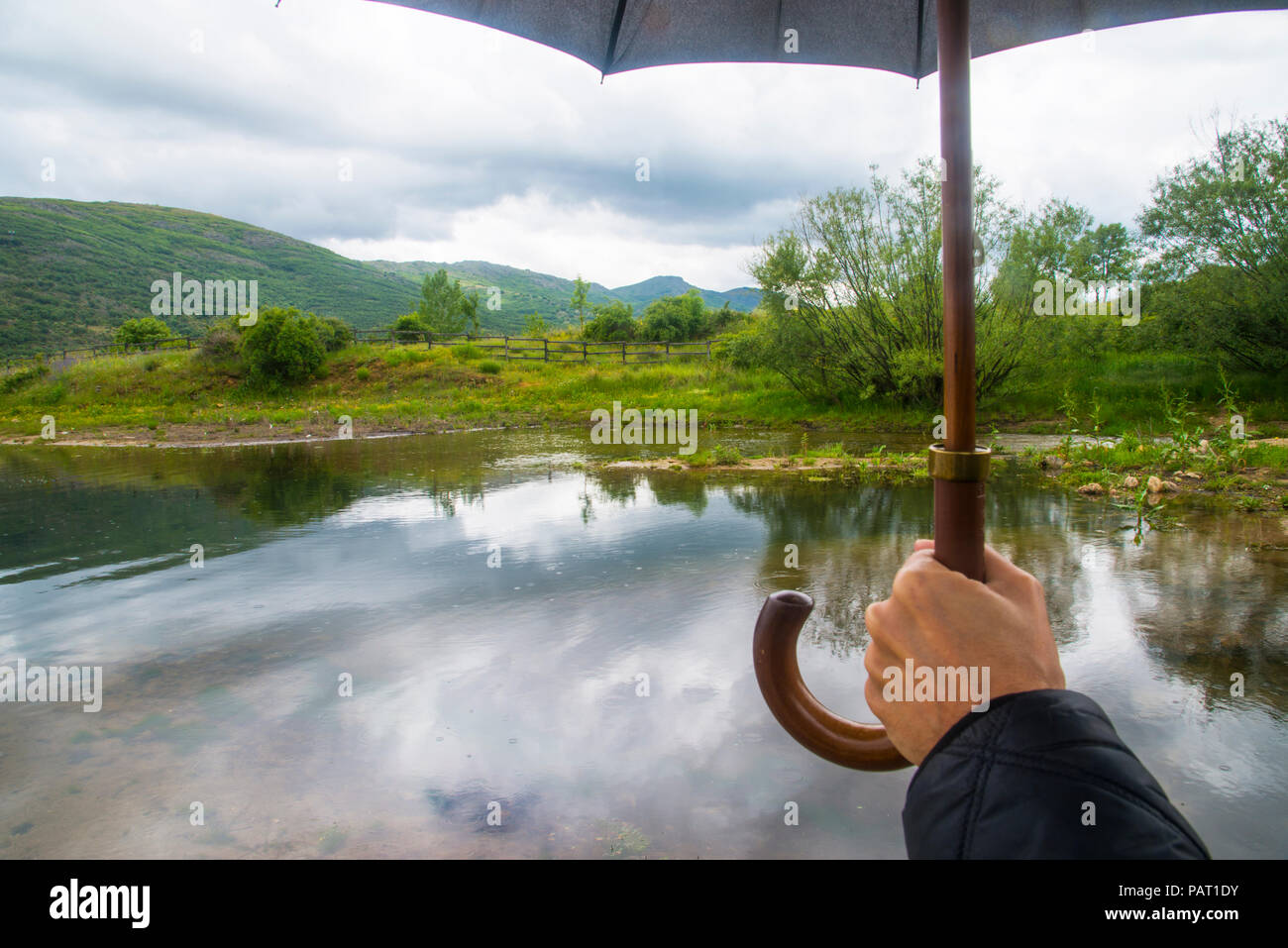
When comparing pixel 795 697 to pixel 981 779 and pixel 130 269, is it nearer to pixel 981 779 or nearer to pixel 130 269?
pixel 981 779

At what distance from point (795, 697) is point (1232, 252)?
1891 centimetres

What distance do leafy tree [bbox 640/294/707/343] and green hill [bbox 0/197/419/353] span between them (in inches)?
1241

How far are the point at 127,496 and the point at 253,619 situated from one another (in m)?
6.54

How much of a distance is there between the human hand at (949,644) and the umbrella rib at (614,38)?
8.16ft

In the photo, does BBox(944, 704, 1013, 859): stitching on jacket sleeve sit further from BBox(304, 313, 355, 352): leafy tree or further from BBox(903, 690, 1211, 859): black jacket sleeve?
BBox(304, 313, 355, 352): leafy tree

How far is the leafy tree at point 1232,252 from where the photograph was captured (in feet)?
46.4

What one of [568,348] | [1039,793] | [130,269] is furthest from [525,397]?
[130,269]

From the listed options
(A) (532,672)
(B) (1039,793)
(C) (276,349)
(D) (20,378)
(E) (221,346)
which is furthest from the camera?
(E) (221,346)

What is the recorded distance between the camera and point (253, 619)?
503 cm

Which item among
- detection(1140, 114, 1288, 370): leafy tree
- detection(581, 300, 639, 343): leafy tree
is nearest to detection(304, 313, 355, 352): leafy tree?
detection(581, 300, 639, 343): leafy tree

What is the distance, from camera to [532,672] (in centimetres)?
404

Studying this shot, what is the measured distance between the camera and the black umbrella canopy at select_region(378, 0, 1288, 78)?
2385mm

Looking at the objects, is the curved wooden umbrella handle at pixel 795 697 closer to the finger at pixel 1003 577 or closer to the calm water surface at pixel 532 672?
the finger at pixel 1003 577
